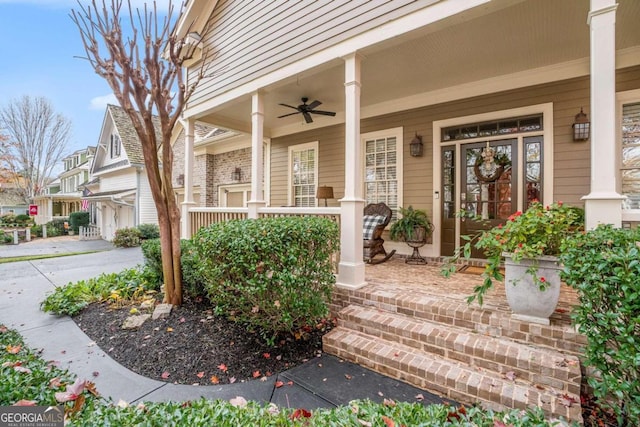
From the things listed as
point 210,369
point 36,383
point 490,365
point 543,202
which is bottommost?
point 210,369

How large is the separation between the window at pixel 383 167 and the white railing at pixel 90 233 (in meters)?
15.9

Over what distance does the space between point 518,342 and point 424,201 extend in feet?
10.8

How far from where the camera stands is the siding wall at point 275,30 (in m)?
3.57

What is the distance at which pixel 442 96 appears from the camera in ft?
17.0

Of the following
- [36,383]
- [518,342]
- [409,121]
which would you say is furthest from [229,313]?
[409,121]

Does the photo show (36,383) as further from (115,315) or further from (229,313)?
(115,315)

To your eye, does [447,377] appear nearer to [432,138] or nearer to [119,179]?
[432,138]

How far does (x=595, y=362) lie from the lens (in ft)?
5.59

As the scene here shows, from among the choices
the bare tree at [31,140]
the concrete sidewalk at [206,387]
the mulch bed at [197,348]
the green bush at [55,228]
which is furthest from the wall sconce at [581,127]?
the bare tree at [31,140]

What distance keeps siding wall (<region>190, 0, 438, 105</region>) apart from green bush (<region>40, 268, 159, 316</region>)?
3.61 m

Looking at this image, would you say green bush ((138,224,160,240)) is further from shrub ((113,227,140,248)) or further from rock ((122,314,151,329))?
rock ((122,314,151,329))

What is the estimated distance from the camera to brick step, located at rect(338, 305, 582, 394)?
2117 millimetres

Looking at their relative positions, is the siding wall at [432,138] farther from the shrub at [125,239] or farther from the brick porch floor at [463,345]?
the shrub at [125,239]

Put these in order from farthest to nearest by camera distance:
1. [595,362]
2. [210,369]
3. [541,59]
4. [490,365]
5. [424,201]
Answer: [424,201] → [541,59] → [210,369] → [490,365] → [595,362]
